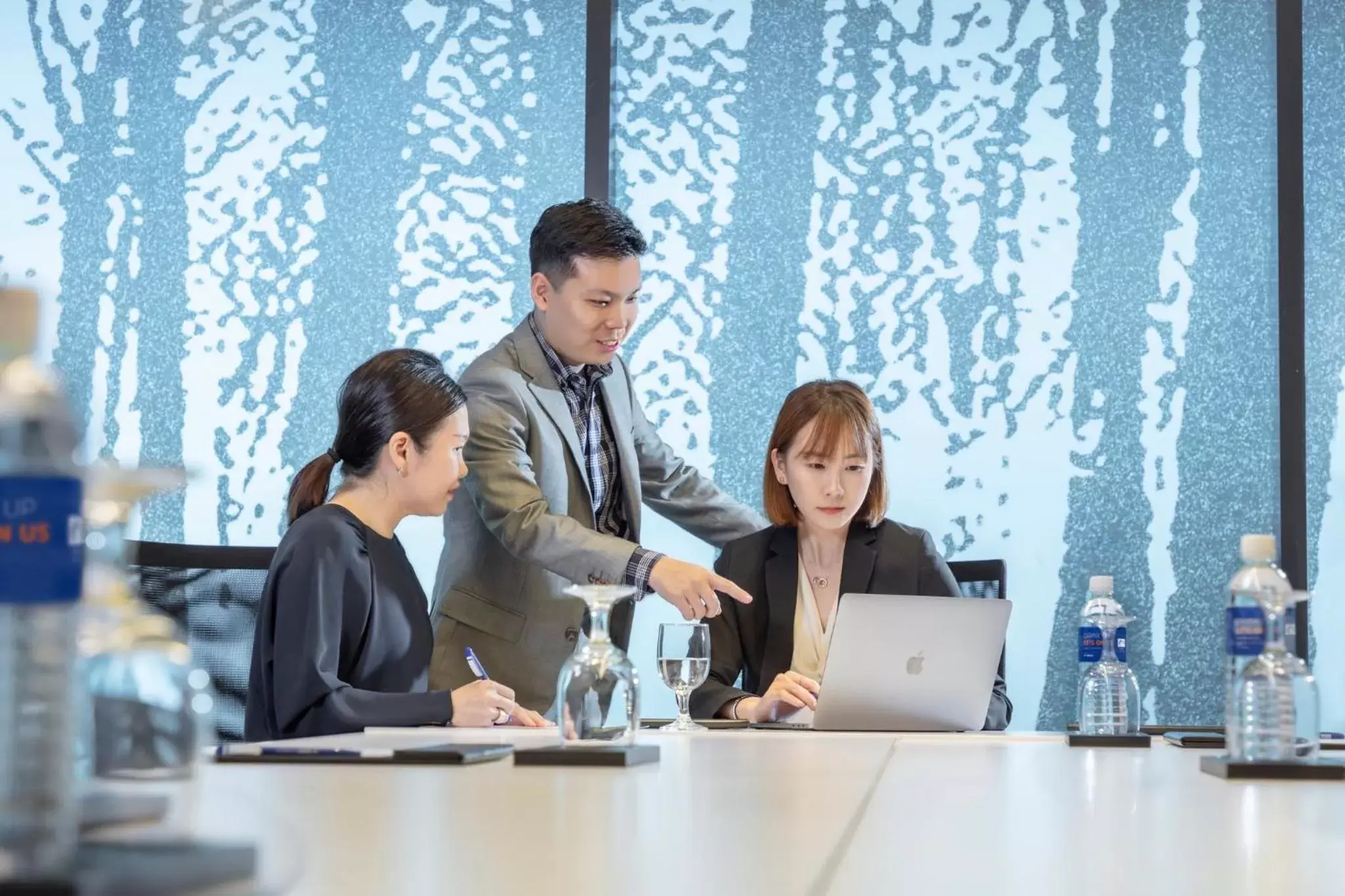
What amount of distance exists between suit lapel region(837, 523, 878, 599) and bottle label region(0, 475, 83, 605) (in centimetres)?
248

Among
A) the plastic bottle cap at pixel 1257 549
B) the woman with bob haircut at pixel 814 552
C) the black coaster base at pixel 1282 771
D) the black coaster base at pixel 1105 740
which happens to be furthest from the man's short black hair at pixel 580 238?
the black coaster base at pixel 1282 771

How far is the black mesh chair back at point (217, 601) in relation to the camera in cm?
267

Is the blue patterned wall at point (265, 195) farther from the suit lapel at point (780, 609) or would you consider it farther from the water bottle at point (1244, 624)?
the water bottle at point (1244, 624)

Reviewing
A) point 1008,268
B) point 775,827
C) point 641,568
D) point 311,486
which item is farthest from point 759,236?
point 775,827

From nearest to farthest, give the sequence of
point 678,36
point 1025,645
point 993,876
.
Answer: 1. point 993,876
2. point 1025,645
3. point 678,36

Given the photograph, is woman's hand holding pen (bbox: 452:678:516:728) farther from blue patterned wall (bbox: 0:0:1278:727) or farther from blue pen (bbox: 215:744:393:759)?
blue patterned wall (bbox: 0:0:1278:727)

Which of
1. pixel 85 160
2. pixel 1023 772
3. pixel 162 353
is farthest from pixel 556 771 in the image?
pixel 85 160

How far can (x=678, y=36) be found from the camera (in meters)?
3.98

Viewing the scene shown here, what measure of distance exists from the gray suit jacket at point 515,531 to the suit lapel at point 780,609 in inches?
12.4

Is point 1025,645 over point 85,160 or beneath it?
beneath

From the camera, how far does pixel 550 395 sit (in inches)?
121

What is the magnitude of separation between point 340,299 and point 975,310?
5.52 feet

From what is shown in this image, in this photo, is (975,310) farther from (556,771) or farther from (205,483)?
(556,771)

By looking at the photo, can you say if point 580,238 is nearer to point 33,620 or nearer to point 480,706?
point 480,706
